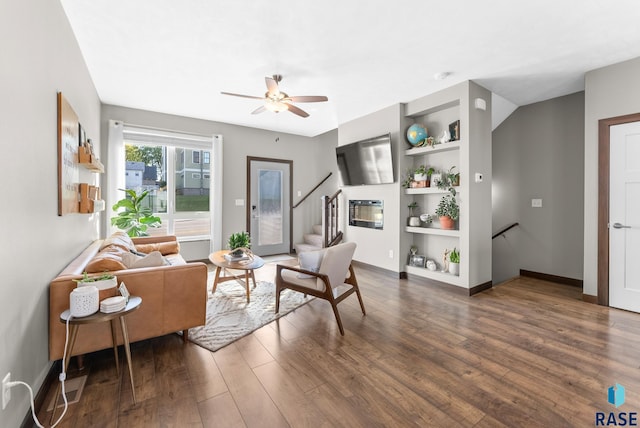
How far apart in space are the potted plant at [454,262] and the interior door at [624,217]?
1581 millimetres

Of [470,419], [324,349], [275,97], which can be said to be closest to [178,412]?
[324,349]

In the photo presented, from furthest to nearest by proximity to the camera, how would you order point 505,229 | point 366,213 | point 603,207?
point 366,213 < point 505,229 < point 603,207

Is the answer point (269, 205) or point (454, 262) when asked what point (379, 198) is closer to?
point (454, 262)

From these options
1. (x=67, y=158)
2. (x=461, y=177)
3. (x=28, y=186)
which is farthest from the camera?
(x=461, y=177)

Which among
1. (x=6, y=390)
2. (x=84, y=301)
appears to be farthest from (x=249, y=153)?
(x=6, y=390)

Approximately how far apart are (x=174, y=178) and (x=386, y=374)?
4.99m

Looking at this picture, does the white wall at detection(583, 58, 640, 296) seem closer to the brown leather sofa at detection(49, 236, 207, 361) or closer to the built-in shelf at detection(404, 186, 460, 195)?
the built-in shelf at detection(404, 186, 460, 195)

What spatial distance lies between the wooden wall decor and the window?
2483mm

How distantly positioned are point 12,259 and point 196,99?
11.8 feet

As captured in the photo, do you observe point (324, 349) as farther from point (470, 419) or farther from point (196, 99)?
point (196, 99)

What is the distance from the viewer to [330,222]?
5.68 metres

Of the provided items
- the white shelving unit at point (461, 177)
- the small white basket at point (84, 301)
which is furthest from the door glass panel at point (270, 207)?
the small white basket at point (84, 301)

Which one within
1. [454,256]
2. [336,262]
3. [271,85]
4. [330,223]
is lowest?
[454,256]

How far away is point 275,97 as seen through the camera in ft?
10.9
